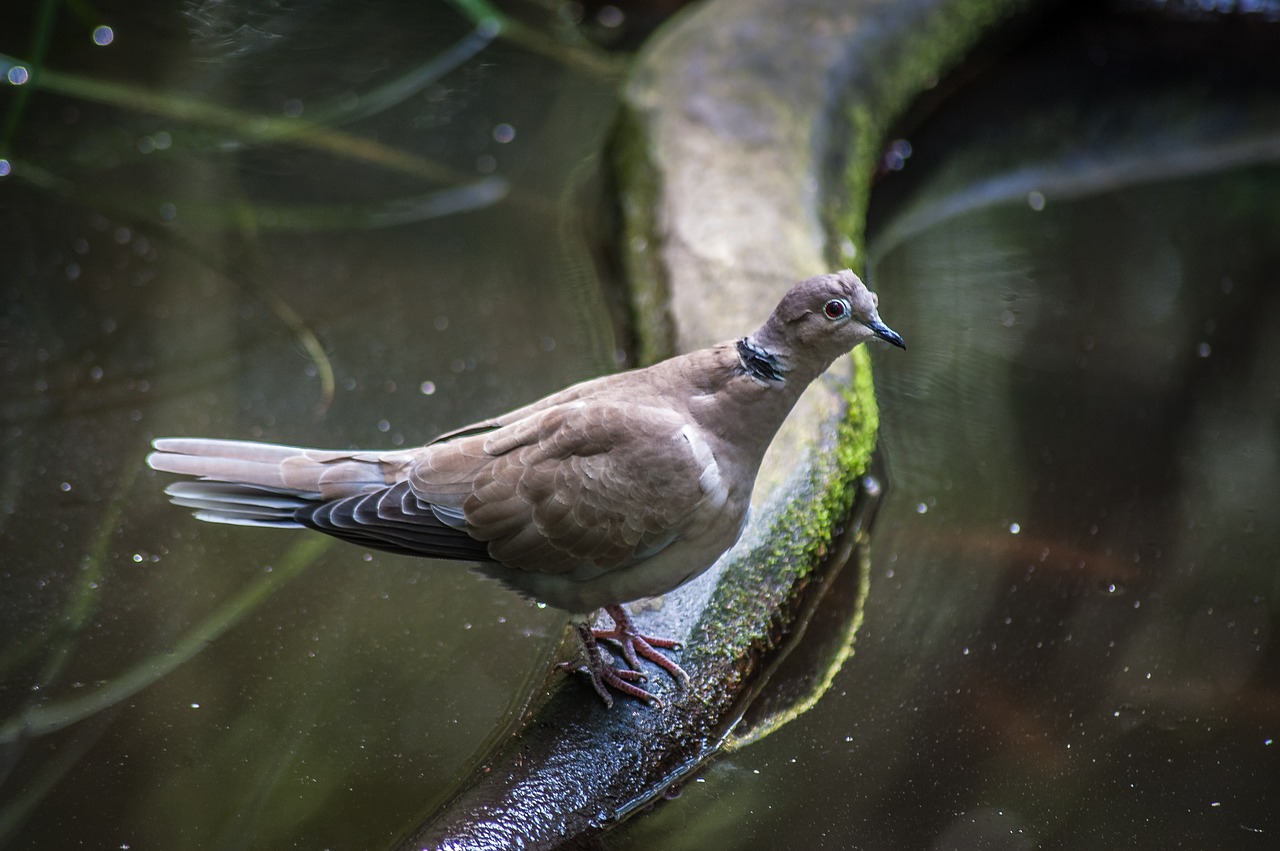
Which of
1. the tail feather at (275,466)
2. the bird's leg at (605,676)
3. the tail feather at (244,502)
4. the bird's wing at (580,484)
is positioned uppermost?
the bird's wing at (580,484)

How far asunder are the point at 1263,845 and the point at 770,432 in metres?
1.40

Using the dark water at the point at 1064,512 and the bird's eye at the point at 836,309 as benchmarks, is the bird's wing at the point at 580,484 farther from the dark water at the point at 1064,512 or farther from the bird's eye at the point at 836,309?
the dark water at the point at 1064,512

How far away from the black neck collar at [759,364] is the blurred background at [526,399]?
0.94 meters

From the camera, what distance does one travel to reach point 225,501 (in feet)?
8.61

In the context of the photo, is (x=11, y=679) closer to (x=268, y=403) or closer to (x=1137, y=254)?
(x=268, y=403)

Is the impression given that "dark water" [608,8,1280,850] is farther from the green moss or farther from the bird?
the green moss

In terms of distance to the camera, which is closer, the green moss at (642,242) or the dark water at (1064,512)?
the dark water at (1064,512)

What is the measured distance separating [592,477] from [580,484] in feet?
0.10

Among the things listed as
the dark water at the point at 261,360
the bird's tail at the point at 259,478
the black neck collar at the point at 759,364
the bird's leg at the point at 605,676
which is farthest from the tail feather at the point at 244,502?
the black neck collar at the point at 759,364

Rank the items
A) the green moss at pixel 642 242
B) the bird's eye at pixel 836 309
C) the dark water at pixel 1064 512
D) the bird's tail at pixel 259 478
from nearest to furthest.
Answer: the bird's eye at pixel 836 309 < the bird's tail at pixel 259 478 < the dark water at pixel 1064 512 < the green moss at pixel 642 242

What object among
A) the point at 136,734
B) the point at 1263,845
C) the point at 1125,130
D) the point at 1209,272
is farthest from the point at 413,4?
the point at 1263,845

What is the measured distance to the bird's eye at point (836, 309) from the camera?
95.6 inches

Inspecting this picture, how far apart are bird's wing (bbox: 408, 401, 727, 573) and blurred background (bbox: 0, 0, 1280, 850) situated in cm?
60

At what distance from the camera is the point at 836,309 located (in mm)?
2436
